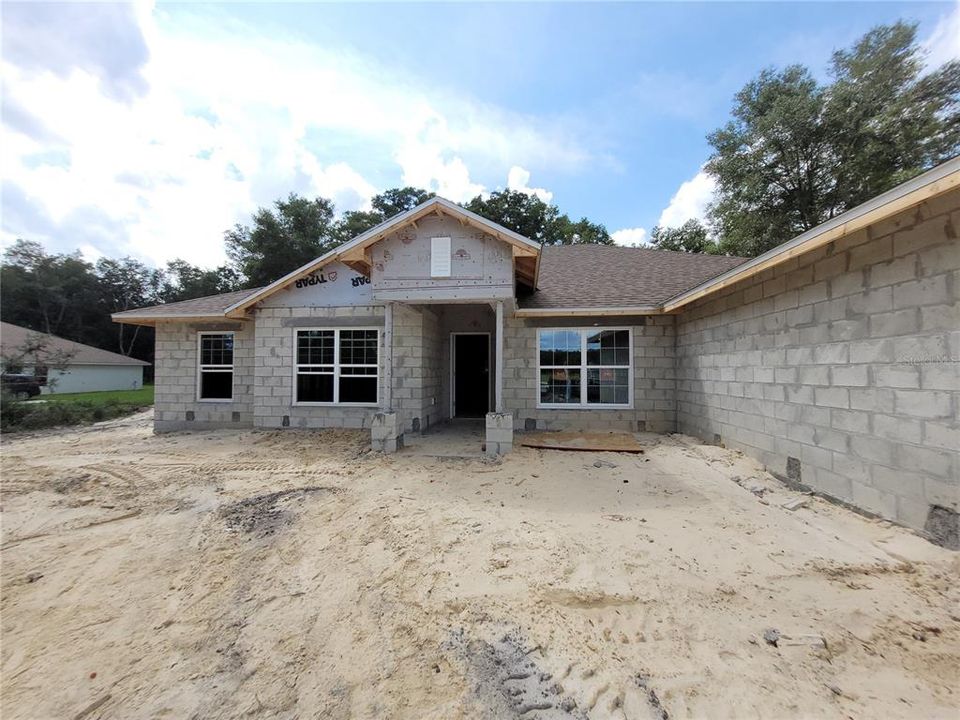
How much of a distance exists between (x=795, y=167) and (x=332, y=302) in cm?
2053

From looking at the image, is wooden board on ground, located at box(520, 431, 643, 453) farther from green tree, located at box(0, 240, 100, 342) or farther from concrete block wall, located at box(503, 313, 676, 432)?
green tree, located at box(0, 240, 100, 342)

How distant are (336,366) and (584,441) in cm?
612

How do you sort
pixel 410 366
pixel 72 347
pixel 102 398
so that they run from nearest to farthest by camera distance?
pixel 410 366 → pixel 102 398 → pixel 72 347

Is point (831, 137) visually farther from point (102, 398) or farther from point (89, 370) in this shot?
point (89, 370)

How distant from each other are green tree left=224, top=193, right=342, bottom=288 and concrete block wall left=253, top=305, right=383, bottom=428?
26.4 m

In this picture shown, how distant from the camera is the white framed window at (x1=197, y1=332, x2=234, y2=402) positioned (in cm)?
1124

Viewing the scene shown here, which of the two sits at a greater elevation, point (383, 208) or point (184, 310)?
point (383, 208)

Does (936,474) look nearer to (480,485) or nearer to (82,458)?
(480,485)

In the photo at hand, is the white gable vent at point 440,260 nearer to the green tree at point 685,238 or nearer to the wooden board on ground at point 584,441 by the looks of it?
the wooden board on ground at point 584,441

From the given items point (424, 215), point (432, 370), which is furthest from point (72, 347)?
point (424, 215)

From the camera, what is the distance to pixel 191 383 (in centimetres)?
1123

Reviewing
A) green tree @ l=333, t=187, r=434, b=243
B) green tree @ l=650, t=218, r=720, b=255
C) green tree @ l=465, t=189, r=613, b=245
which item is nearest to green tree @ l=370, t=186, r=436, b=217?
green tree @ l=333, t=187, r=434, b=243

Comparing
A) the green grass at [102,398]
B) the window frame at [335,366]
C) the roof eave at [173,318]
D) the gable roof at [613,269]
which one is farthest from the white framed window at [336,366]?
the green grass at [102,398]

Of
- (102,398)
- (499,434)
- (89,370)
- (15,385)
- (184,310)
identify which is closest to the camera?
(499,434)
